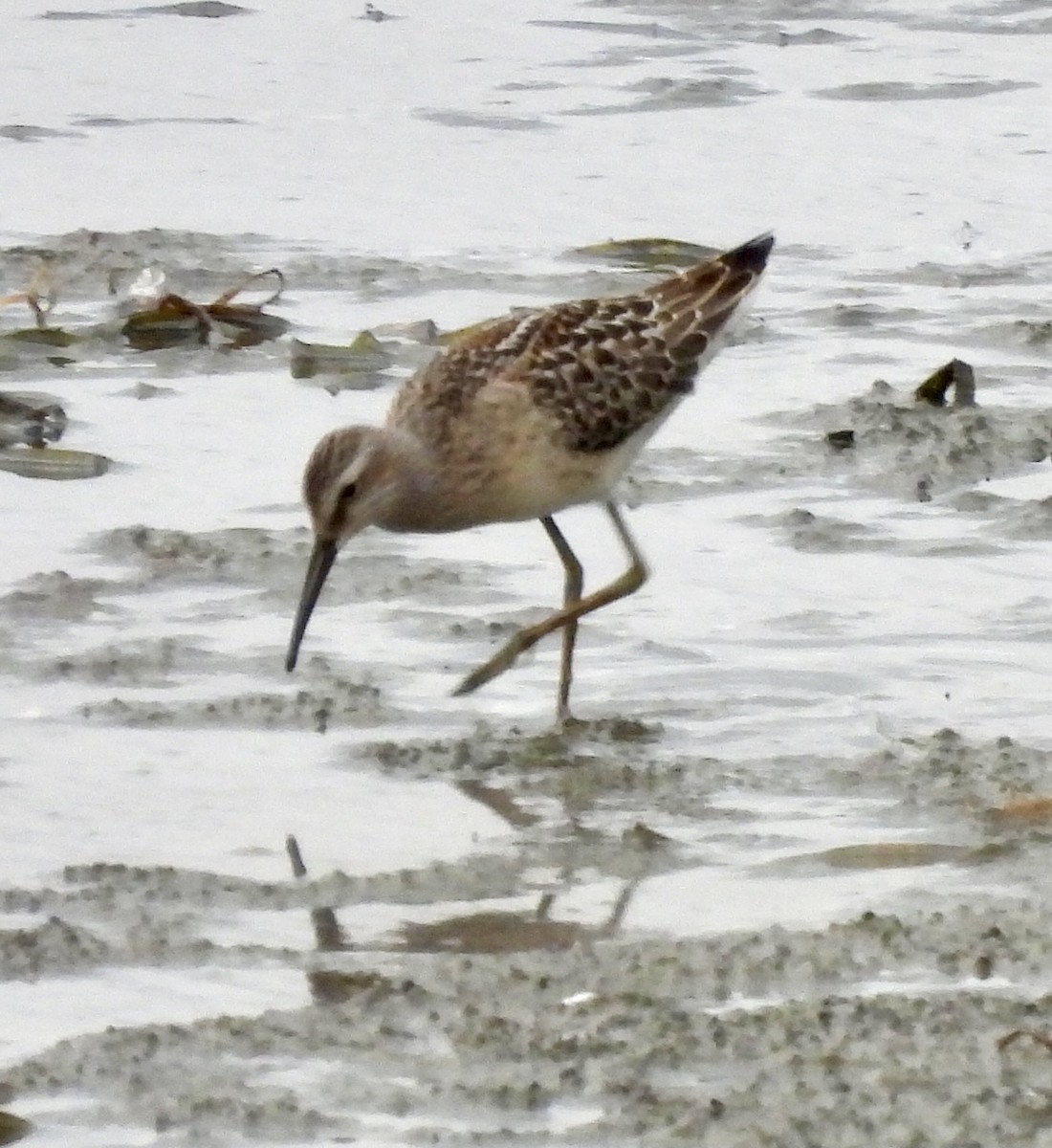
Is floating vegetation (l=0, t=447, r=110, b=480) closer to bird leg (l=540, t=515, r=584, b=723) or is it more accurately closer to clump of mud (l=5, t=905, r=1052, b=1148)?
bird leg (l=540, t=515, r=584, b=723)

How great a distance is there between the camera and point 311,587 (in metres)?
7.31

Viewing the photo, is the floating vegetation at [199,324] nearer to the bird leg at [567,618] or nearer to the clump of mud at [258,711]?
the bird leg at [567,618]

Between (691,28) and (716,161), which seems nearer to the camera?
(716,161)

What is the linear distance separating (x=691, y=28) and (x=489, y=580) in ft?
25.5

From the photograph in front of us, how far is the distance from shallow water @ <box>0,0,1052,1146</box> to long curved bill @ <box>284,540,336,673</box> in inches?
5.8

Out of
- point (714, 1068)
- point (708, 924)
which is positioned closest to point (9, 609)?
point (708, 924)

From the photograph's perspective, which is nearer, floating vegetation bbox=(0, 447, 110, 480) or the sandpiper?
the sandpiper

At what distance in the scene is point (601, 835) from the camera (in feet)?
21.4

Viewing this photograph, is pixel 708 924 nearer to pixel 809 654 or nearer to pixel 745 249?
pixel 809 654

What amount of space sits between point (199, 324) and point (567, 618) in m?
3.25

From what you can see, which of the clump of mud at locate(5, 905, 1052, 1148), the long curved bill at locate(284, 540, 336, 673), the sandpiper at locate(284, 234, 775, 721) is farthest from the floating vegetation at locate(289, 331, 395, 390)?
the clump of mud at locate(5, 905, 1052, 1148)

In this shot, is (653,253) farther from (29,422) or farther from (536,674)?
(536,674)

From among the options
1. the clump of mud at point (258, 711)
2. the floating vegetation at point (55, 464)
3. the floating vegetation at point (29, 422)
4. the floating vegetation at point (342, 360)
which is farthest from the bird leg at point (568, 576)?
the floating vegetation at point (342, 360)

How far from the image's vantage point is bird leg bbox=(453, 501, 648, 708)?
743 centimetres
